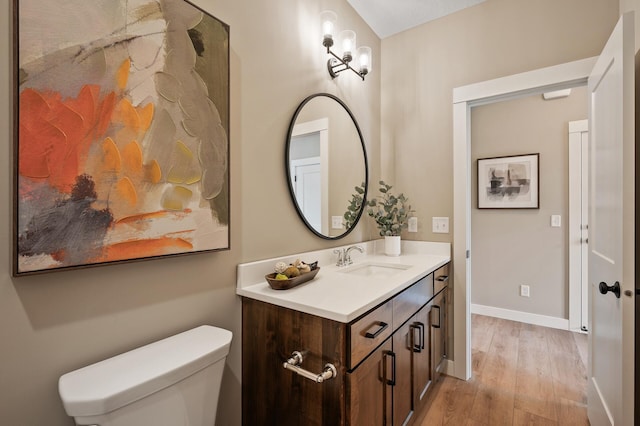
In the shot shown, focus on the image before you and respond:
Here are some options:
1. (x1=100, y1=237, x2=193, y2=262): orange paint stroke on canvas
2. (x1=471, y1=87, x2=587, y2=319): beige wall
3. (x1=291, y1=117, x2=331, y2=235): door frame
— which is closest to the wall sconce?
(x1=291, y1=117, x2=331, y2=235): door frame

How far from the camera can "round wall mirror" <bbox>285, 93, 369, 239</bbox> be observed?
1.65 metres

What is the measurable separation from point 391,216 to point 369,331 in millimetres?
1335

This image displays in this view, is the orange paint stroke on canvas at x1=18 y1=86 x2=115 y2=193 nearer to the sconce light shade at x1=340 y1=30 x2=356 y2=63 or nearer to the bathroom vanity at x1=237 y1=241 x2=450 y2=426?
the bathroom vanity at x1=237 y1=241 x2=450 y2=426

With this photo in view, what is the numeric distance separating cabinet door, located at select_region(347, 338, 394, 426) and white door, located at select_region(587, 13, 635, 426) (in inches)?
35.7

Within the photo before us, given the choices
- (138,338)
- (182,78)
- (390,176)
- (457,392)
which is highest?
(182,78)

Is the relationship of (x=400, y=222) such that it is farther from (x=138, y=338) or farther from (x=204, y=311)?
(x=138, y=338)

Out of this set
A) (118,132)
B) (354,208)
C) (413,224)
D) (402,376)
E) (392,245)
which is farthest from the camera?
(413,224)

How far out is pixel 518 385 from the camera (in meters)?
2.06

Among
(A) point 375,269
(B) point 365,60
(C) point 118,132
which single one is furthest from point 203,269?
(B) point 365,60

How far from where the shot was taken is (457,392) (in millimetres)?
2004

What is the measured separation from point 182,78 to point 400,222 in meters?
1.83

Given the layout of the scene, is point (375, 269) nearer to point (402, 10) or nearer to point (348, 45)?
point (348, 45)

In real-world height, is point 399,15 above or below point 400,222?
above

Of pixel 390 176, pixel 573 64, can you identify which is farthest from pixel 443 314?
pixel 573 64
